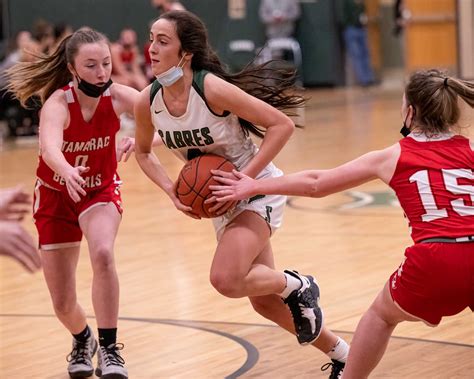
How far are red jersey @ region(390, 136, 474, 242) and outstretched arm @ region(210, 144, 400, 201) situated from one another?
0.16 feet

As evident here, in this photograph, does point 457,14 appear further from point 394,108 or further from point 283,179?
point 283,179

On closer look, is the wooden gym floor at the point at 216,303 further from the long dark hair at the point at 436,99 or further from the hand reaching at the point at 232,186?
the hand reaching at the point at 232,186

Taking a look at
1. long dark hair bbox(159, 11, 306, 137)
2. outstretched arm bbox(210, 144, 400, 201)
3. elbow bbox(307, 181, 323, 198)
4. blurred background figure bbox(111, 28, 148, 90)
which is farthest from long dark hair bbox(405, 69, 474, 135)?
blurred background figure bbox(111, 28, 148, 90)

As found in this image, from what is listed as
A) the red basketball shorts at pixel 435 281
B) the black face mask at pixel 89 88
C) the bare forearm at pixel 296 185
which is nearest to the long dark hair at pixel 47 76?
the black face mask at pixel 89 88

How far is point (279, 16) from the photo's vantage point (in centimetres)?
2017

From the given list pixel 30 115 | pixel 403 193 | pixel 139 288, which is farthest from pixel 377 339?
pixel 30 115

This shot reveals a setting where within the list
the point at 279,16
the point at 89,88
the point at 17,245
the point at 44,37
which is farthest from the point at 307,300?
the point at 279,16

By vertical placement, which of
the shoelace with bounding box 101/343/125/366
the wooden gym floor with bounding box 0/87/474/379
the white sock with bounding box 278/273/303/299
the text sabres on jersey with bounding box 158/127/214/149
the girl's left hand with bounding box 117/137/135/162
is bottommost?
the wooden gym floor with bounding box 0/87/474/379

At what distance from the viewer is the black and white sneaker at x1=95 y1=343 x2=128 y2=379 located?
4801 mm

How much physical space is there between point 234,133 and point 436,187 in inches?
43.1

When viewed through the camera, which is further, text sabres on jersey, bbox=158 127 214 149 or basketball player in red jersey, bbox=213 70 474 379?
text sabres on jersey, bbox=158 127 214 149

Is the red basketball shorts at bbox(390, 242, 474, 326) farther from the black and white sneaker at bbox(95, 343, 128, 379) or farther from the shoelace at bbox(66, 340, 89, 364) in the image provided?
the shoelace at bbox(66, 340, 89, 364)

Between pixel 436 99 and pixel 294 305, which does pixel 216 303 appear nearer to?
pixel 294 305

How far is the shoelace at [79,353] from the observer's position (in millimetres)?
5160
